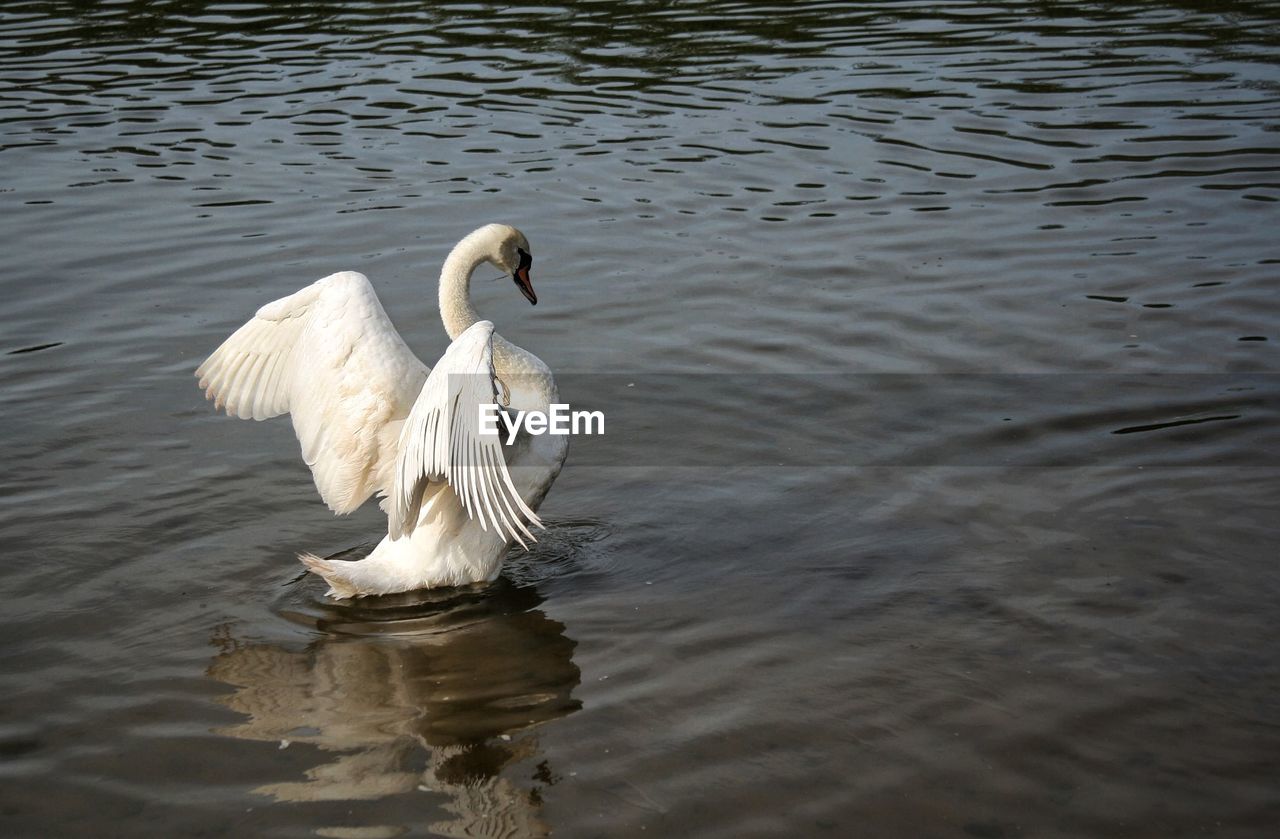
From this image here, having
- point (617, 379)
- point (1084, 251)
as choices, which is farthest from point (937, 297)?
point (617, 379)

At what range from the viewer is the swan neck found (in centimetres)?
690

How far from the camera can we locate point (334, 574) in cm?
618

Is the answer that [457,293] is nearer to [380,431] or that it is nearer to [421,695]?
[380,431]

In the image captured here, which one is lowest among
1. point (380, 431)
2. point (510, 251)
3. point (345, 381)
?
point (380, 431)

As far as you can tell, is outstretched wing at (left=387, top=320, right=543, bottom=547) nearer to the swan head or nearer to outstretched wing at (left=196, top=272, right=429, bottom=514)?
outstretched wing at (left=196, top=272, right=429, bottom=514)

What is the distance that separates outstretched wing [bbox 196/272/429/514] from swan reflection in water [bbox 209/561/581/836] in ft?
2.00

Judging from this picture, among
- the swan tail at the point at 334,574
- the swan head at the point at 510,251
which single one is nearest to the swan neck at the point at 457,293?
the swan head at the point at 510,251

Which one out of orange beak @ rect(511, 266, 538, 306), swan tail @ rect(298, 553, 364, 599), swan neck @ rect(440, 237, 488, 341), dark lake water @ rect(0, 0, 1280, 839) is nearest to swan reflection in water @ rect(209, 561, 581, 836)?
dark lake water @ rect(0, 0, 1280, 839)

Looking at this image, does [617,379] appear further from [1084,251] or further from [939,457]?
[1084,251]

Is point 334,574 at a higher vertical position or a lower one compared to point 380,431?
lower

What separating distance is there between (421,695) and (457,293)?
6.83 ft

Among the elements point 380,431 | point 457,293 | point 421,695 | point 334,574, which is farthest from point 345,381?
point 421,695

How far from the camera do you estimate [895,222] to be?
11.3m

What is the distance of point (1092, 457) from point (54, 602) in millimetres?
5016
